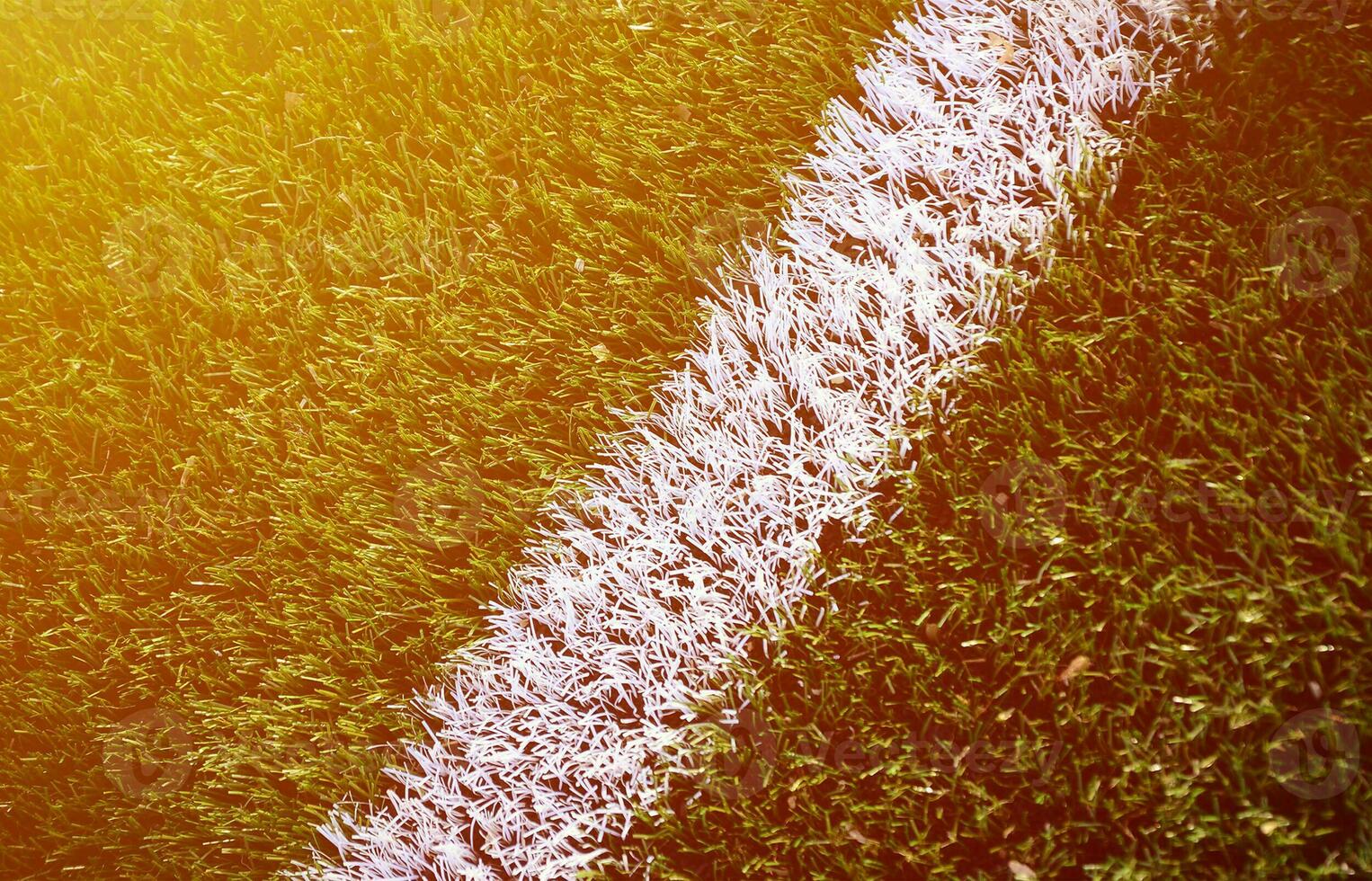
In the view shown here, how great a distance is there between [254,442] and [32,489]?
0.69 metres

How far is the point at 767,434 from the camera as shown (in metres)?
2.03

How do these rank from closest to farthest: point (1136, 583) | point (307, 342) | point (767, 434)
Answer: point (1136, 583), point (767, 434), point (307, 342)

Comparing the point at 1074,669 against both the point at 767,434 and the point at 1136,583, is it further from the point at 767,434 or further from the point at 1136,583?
the point at 767,434

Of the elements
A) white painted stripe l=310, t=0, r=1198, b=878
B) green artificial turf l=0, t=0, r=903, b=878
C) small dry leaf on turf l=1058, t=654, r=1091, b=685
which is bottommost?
small dry leaf on turf l=1058, t=654, r=1091, b=685

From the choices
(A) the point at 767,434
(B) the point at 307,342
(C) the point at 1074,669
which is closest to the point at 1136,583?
(C) the point at 1074,669

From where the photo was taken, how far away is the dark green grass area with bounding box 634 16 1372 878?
5.31ft

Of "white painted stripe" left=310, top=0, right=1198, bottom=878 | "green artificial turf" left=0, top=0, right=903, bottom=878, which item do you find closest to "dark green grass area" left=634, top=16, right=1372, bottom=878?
"white painted stripe" left=310, top=0, right=1198, bottom=878

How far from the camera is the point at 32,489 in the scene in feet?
7.55

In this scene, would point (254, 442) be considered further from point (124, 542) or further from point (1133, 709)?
point (1133, 709)

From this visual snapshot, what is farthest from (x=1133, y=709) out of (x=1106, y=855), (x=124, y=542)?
(x=124, y=542)

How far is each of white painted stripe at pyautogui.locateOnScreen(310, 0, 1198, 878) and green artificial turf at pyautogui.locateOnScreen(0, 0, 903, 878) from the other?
115 millimetres

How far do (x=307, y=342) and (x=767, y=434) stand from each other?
132 cm

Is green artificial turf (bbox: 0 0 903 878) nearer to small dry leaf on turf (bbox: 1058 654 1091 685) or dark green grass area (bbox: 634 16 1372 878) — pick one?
dark green grass area (bbox: 634 16 1372 878)

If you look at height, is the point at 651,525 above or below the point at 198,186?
below
